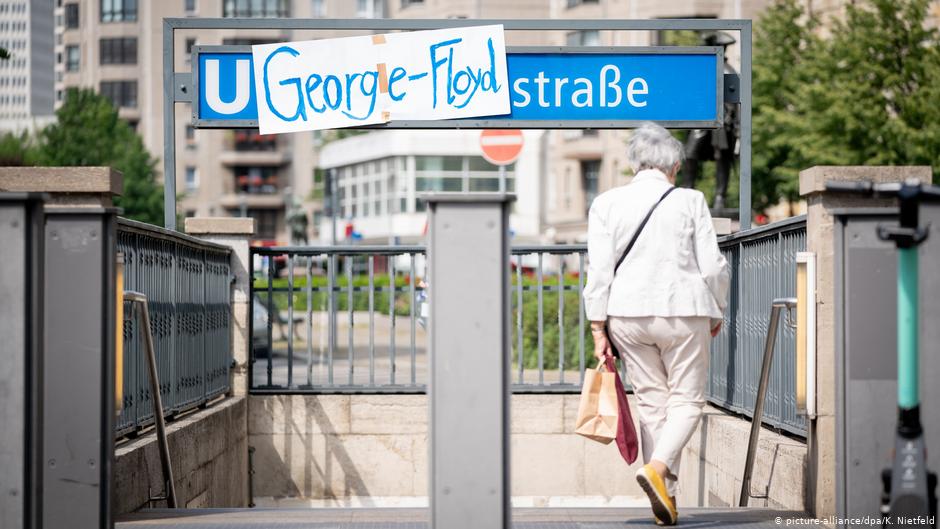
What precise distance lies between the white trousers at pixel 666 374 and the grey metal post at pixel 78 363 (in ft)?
8.04

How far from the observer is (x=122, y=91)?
4080 inches

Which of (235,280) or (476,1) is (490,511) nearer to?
(235,280)

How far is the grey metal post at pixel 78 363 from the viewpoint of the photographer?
16.6ft

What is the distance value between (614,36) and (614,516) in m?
56.4

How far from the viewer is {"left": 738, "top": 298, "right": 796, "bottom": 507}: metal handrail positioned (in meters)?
7.15

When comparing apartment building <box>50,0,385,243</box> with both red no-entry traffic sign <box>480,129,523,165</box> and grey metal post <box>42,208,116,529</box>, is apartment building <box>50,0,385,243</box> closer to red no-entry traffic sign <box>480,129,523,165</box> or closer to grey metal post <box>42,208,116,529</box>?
red no-entry traffic sign <box>480,129,523,165</box>

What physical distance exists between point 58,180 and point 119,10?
10063cm

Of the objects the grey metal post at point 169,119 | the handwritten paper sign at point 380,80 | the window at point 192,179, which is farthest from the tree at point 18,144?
the window at point 192,179

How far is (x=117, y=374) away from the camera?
5617mm

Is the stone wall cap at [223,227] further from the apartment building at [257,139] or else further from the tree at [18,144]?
the apartment building at [257,139]

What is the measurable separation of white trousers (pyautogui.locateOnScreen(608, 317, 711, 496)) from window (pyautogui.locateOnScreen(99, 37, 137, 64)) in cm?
10064

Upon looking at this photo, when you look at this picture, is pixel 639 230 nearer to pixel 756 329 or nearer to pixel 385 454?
pixel 756 329

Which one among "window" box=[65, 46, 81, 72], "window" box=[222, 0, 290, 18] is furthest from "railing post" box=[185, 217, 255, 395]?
"window" box=[65, 46, 81, 72]

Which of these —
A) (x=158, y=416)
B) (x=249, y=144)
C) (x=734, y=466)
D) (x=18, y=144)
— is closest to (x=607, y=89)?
(x=734, y=466)
